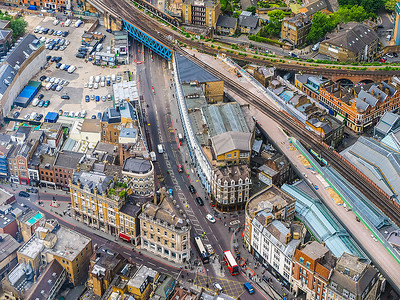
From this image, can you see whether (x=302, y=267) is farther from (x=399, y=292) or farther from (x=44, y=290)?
(x=44, y=290)

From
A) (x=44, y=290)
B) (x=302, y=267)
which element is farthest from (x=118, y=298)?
(x=302, y=267)

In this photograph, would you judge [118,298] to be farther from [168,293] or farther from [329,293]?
[329,293]

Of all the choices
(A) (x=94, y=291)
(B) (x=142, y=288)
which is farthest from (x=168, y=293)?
(A) (x=94, y=291)

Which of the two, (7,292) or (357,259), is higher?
(357,259)

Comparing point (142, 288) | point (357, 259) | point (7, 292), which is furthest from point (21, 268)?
point (357, 259)

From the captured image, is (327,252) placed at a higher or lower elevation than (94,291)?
higher

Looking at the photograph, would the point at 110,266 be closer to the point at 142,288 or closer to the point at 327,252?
the point at 142,288
